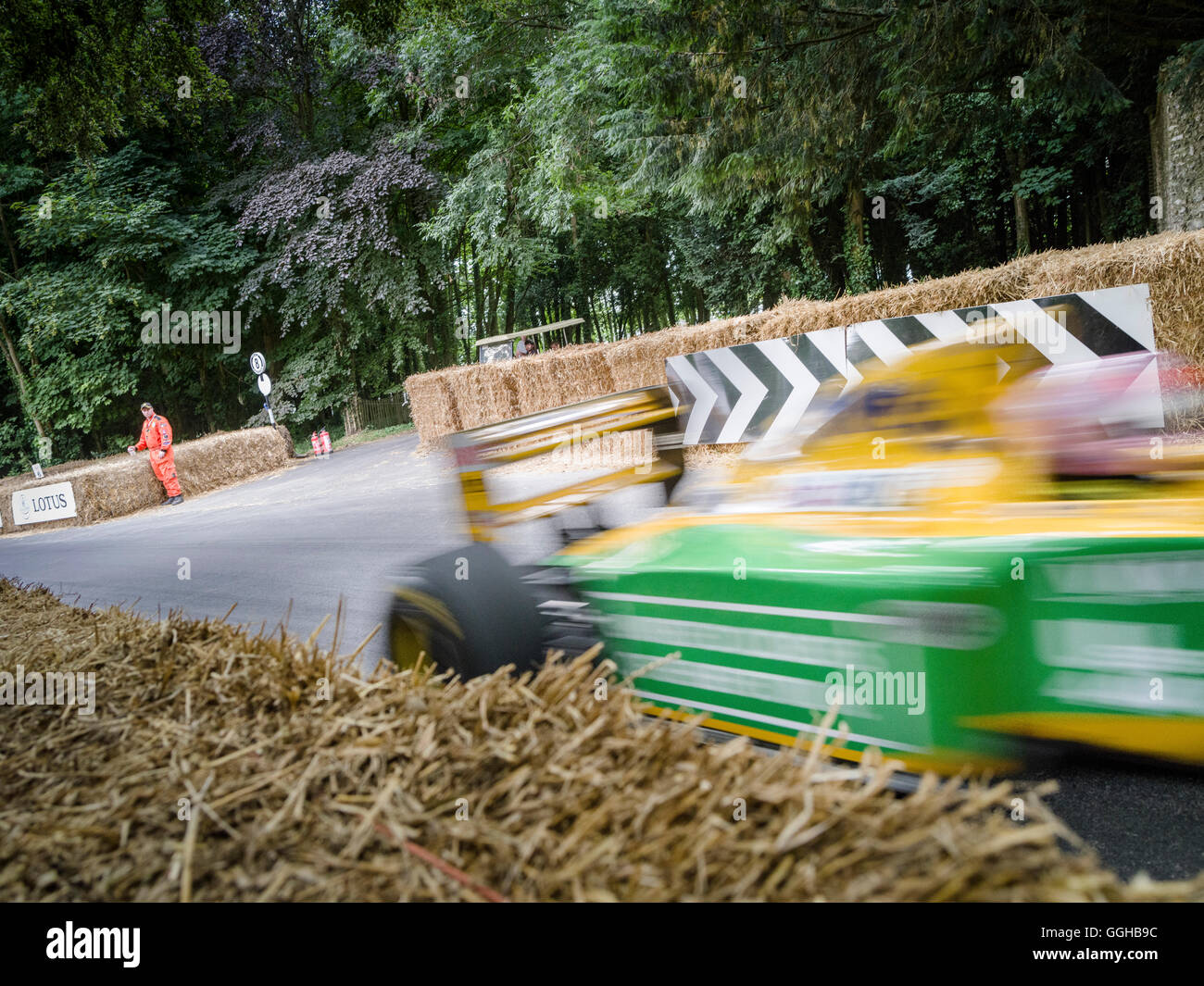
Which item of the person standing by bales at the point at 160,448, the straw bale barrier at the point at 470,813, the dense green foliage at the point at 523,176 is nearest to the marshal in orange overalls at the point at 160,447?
the person standing by bales at the point at 160,448

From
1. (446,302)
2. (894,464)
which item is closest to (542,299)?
(446,302)

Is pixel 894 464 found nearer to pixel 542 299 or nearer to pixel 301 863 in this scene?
pixel 301 863

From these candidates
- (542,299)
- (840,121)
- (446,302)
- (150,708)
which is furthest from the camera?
(542,299)

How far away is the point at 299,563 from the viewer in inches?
303

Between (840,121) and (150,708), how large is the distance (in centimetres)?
1234

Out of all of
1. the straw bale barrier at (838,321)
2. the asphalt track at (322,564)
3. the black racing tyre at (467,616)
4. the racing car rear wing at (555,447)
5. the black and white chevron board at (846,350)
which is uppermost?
the straw bale barrier at (838,321)

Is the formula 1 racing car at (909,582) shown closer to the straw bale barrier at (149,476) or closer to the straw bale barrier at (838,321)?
the straw bale barrier at (838,321)

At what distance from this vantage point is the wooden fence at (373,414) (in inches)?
1061

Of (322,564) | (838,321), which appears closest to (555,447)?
(322,564)

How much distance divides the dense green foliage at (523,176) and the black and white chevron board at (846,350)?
13.4 ft

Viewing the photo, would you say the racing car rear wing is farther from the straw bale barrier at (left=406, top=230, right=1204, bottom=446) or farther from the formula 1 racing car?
the straw bale barrier at (left=406, top=230, right=1204, bottom=446)

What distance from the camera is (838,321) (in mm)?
9656

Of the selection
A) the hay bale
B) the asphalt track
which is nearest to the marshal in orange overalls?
the asphalt track

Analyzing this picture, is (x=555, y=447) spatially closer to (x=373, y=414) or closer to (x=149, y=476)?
(x=149, y=476)
